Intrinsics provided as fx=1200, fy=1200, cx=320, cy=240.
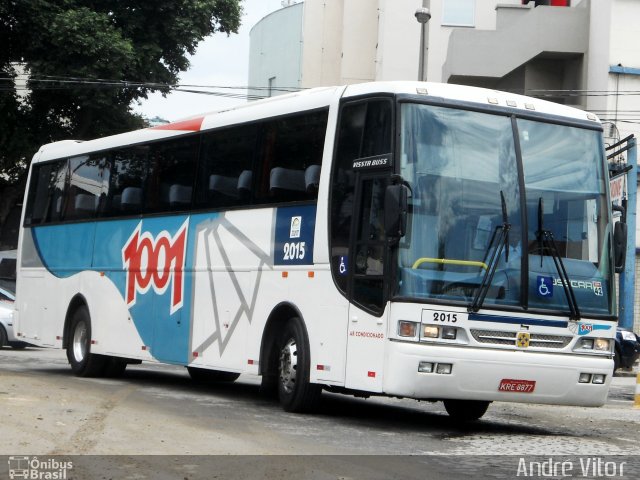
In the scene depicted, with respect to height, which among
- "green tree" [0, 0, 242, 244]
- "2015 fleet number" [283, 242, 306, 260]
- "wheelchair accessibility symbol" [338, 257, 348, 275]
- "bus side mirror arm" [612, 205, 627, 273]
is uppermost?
"green tree" [0, 0, 242, 244]

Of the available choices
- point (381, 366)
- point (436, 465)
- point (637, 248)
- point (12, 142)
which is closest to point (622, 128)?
point (637, 248)

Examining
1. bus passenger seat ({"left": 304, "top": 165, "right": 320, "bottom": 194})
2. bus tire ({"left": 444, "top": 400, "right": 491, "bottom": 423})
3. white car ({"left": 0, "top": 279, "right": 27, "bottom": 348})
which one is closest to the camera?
bus passenger seat ({"left": 304, "top": 165, "right": 320, "bottom": 194})

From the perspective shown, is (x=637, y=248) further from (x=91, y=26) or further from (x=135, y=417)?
(x=135, y=417)

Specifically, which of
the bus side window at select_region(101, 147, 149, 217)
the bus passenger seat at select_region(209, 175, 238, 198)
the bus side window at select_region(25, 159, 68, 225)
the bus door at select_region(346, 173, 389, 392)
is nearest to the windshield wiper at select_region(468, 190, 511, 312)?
the bus door at select_region(346, 173, 389, 392)

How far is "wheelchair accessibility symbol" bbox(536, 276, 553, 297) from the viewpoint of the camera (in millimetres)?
12367

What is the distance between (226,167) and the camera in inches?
615

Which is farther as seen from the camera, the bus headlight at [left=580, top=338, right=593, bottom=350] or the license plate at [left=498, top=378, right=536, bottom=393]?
the bus headlight at [left=580, top=338, right=593, bottom=350]

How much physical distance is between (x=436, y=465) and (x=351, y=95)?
16.0 ft

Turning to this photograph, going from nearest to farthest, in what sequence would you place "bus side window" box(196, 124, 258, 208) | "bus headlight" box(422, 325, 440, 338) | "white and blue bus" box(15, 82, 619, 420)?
"bus headlight" box(422, 325, 440, 338) → "white and blue bus" box(15, 82, 619, 420) → "bus side window" box(196, 124, 258, 208)

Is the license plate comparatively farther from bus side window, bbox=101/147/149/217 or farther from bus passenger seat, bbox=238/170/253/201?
bus side window, bbox=101/147/149/217

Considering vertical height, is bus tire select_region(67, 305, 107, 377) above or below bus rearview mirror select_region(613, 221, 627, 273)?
below

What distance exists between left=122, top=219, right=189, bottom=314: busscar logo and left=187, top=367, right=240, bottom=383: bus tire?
1768 mm

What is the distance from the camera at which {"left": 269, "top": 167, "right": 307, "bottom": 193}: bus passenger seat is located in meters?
13.9

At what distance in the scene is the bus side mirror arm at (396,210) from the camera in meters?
11.7
